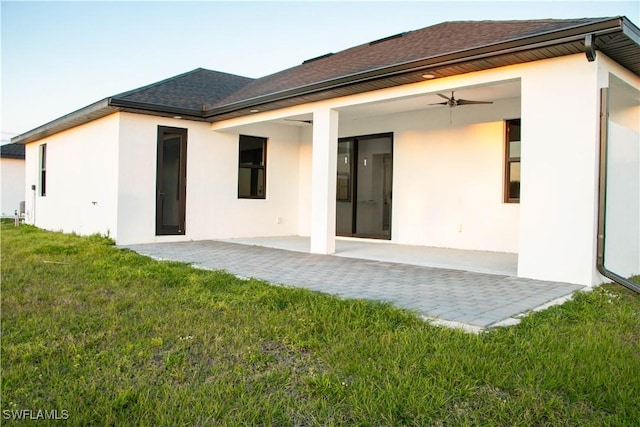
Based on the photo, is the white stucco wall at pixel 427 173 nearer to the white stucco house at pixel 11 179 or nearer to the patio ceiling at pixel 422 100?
the patio ceiling at pixel 422 100

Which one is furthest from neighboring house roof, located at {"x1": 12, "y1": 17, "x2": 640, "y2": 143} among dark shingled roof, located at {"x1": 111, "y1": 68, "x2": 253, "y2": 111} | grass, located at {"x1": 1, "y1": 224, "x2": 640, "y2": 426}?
grass, located at {"x1": 1, "y1": 224, "x2": 640, "y2": 426}

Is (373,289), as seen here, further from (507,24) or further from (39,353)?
(507,24)

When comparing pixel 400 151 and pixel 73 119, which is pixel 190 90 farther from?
pixel 400 151

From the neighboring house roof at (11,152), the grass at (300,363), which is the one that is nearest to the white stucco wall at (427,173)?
the grass at (300,363)

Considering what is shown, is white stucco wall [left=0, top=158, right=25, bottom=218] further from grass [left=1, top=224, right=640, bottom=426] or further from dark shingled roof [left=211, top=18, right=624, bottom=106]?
grass [left=1, top=224, right=640, bottom=426]

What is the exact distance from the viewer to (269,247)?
9.34m

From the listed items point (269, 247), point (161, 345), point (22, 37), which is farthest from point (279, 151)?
point (161, 345)

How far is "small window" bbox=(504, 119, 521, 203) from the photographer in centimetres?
866

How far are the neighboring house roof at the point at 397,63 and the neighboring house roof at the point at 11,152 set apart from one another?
31.8 feet

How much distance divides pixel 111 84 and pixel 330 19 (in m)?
10.2

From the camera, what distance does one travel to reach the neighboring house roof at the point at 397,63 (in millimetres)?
5238

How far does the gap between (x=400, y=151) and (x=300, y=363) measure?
312 inches

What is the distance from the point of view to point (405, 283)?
18.0 ft

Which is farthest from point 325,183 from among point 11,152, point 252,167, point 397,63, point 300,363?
point 11,152
